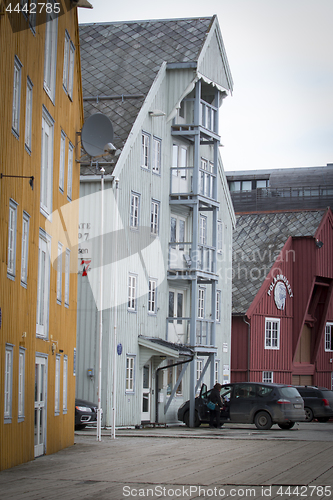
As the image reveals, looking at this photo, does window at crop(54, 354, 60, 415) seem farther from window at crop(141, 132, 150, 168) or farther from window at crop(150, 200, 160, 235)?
window at crop(141, 132, 150, 168)

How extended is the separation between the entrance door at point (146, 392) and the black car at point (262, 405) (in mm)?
3647

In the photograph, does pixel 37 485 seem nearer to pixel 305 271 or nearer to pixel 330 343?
pixel 305 271

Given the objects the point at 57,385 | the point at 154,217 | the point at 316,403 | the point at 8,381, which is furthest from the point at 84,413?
the point at 316,403

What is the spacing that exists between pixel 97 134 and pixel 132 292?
9081 millimetres

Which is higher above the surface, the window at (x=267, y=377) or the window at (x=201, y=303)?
the window at (x=201, y=303)

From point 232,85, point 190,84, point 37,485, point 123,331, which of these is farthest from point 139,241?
point 37,485

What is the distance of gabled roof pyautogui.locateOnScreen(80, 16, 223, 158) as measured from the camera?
31.0m

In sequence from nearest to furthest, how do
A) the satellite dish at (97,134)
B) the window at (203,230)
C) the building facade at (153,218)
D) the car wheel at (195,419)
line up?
the satellite dish at (97,134) → the building facade at (153,218) → the car wheel at (195,419) → the window at (203,230)

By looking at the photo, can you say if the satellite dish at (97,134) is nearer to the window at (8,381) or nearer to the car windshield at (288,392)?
the window at (8,381)

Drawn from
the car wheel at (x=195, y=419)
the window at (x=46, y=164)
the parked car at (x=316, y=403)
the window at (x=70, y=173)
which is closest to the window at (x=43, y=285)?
the window at (x=46, y=164)

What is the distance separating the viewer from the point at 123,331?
2803 cm

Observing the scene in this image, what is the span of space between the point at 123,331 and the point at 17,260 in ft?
44.9

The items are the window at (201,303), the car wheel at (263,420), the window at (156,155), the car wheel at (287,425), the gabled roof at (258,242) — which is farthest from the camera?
the gabled roof at (258,242)

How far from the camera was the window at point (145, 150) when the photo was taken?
98.4ft
